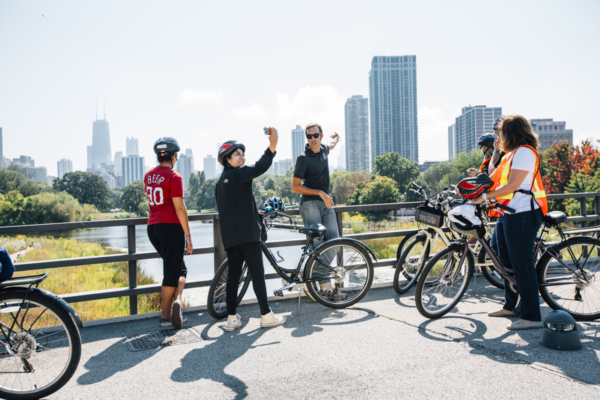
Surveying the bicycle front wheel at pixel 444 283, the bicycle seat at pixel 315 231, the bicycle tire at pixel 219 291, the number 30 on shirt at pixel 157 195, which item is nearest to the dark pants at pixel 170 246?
the number 30 on shirt at pixel 157 195

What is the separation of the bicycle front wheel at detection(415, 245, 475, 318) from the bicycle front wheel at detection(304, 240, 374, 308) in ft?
2.96

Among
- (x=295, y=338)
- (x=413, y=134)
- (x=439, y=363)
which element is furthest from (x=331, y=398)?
(x=413, y=134)

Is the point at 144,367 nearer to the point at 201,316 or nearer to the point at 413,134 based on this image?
the point at 201,316

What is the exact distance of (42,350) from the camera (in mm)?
3047

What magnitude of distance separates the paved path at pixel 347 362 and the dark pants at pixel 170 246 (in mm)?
553

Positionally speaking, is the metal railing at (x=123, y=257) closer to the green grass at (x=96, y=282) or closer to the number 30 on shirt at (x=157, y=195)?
the number 30 on shirt at (x=157, y=195)

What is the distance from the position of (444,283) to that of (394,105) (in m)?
186

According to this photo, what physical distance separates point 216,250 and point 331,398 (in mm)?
2830

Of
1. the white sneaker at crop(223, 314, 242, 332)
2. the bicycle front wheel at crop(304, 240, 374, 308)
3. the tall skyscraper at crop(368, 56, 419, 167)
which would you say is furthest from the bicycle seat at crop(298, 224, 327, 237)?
the tall skyscraper at crop(368, 56, 419, 167)

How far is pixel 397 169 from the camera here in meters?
102

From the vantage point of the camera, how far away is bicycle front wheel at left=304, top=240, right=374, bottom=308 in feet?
16.3

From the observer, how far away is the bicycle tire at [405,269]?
5297mm

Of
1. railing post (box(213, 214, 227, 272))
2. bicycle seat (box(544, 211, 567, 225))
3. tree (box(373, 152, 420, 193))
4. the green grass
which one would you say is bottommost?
the green grass

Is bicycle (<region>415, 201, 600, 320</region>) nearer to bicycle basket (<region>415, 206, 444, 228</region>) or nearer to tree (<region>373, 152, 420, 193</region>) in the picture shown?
bicycle basket (<region>415, 206, 444, 228</region>)
